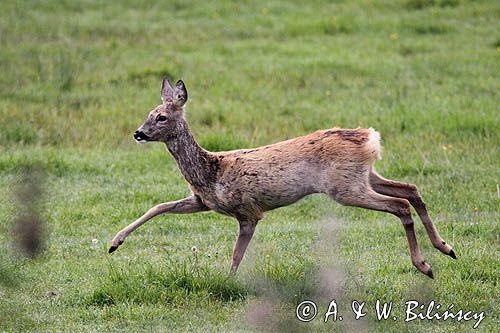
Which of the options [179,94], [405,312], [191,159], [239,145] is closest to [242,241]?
[191,159]

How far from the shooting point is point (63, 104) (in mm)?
14125

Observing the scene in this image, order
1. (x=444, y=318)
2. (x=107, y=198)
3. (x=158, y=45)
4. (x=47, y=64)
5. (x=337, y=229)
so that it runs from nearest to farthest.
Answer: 1. (x=444, y=318)
2. (x=337, y=229)
3. (x=107, y=198)
4. (x=47, y=64)
5. (x=158, y=45)

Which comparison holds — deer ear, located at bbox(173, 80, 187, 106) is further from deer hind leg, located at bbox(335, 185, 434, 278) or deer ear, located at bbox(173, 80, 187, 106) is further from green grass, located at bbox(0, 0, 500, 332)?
deer hind leg, located at bbox(335, 185, 434, 278)

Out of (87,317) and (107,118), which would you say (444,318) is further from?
(107,118)

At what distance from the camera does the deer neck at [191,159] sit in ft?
26.3

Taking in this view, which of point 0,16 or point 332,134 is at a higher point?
point 332,134

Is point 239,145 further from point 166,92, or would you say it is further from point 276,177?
point 276,177

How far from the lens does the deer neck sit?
8.02m

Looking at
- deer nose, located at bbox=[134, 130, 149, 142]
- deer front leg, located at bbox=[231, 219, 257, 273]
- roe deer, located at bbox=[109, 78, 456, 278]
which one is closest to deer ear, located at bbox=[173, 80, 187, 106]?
roe deer, located at bbox=[109, 78, 456, 278]

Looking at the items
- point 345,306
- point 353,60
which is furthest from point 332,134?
point 353,60

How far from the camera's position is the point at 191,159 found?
8109mm

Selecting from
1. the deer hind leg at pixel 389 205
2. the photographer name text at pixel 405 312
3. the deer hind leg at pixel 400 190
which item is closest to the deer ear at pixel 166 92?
the deer hind leg at pixel 389 205

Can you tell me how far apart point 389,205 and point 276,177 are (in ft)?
2.97

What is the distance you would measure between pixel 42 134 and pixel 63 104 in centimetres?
127
